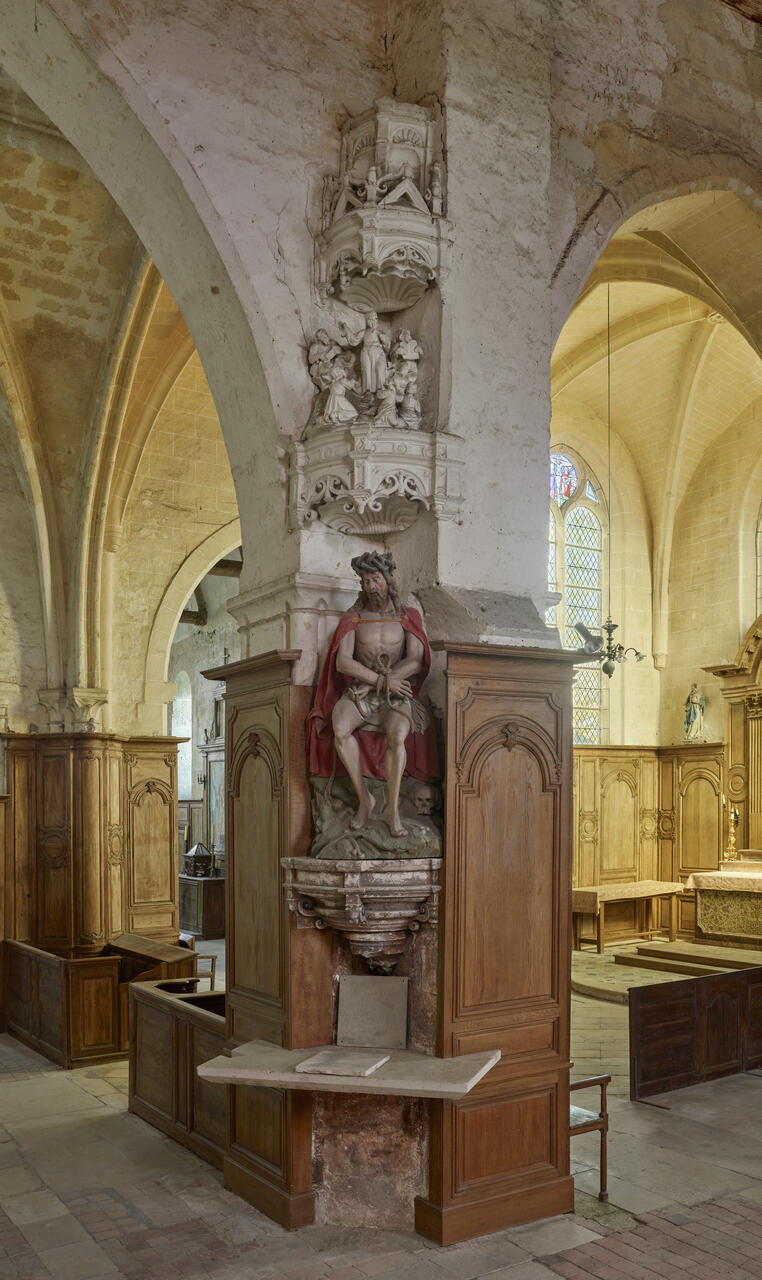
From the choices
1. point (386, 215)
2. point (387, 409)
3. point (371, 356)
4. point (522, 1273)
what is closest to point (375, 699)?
point (387, 409)

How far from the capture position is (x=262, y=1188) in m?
6.23

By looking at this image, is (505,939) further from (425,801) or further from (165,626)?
(165,626)

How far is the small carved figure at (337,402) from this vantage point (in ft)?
20.8

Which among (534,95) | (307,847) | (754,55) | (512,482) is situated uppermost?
(754,55)

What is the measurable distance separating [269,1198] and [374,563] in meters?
3.49

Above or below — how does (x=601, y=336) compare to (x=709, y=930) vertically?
above

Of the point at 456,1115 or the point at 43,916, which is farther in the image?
the point at 43,916

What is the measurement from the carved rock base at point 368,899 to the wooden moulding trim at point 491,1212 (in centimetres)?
124

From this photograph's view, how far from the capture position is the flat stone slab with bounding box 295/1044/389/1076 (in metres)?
5.52

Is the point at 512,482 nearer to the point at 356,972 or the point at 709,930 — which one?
the point at 356,972

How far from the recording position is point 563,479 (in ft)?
57.7

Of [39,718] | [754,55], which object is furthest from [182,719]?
[754,55]

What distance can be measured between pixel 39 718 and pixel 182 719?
12.1 m

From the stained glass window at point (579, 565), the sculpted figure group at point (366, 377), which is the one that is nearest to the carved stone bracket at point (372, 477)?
the sculpted figure group at point (366, 377)
